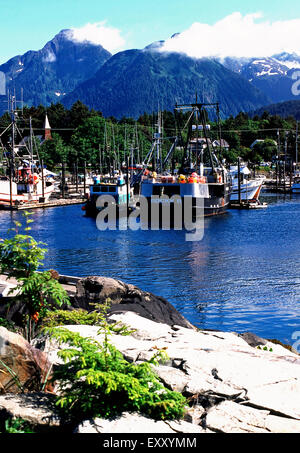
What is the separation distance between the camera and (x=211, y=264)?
33188 millimetres

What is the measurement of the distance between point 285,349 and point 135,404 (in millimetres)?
8677

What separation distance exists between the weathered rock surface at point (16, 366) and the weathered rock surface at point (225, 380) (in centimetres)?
75

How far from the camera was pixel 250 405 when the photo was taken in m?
8.75

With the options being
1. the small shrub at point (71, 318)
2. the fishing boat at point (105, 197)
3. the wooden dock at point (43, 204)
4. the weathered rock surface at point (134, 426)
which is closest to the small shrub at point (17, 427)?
the weathered rock surface at point (134, 426)

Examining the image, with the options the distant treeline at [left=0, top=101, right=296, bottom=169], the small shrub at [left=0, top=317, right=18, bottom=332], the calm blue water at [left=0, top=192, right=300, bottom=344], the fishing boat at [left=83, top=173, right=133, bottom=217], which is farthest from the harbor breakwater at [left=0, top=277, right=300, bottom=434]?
the distant treeline at [left=0, top=101, right=296, bottom=169]

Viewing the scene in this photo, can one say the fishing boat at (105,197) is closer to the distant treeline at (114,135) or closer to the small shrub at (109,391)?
the distant treeline at (114,135)

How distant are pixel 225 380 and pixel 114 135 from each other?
10737cm

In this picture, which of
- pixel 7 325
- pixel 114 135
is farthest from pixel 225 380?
pixel 114 135

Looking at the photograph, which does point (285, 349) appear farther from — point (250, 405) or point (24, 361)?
point (24, 361)

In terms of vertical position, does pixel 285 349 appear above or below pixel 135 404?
below

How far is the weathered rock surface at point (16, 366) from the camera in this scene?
8.77m

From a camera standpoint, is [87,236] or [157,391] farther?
[87,236]
